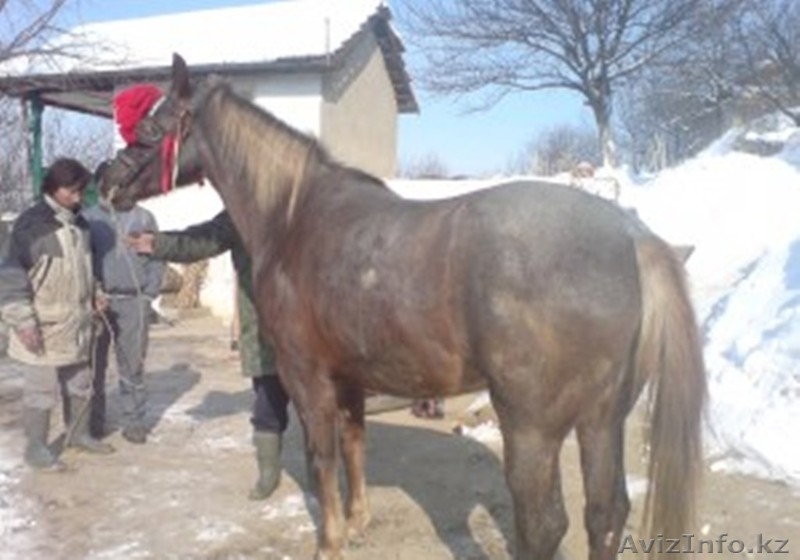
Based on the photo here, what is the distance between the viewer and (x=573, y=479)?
4.87m

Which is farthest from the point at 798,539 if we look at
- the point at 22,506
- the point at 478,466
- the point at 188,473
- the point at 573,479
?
the point at 22,506

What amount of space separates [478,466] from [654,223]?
7092 millimetres

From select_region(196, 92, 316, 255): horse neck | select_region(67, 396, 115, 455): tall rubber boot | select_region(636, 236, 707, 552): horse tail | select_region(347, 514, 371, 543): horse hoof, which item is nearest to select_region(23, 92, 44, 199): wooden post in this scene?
select_region(67, 396, 115, 455): tall rubber boot

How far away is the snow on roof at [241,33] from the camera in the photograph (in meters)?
14.9

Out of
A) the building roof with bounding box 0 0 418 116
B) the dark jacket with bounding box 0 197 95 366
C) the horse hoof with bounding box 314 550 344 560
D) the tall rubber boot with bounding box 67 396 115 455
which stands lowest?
the tall rubber boot with bounding box 67 396 115 455

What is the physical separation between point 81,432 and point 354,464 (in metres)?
2.23

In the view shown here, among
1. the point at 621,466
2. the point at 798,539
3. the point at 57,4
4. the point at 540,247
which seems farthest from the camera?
the point at 57,4

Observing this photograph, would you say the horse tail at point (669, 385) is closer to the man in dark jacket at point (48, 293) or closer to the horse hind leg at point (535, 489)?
the horse hind leg at point (535, 489)

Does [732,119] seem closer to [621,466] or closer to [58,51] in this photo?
[58,51]

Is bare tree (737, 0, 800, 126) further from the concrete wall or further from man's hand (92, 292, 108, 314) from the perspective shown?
man's hand (92, 292, 108, 314)

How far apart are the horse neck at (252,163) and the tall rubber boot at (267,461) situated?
4.06 feet

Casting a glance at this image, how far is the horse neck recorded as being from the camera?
385 centimetres

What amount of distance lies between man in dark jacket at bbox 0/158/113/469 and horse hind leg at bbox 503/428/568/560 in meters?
3.13

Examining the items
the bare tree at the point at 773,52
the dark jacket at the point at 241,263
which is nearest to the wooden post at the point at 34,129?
the dark jacket at the point at 241,263
